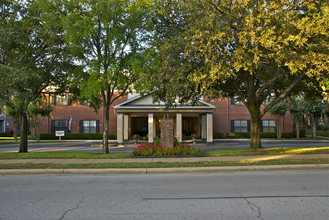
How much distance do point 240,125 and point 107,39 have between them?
25.7 metres

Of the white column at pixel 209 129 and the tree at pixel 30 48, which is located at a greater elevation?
the tree at pixel 30 48

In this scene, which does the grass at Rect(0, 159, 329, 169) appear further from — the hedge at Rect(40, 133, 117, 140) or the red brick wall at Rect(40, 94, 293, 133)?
the red brick wall at Rect(40, 94, 293, 133)

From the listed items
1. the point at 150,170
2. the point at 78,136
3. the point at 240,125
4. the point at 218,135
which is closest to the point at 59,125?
the point at 78,136

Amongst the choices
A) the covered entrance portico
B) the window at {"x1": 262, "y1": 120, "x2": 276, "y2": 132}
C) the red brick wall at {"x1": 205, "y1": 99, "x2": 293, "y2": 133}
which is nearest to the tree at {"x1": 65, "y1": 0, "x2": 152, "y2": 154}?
the covered entrance portico

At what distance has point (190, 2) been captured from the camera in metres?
12.5

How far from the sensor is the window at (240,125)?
117 feet

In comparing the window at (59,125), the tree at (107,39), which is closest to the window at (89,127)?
the window at (59,125)

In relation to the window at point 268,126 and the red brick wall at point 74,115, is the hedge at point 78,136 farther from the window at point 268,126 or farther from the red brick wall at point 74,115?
the window at point 268,126

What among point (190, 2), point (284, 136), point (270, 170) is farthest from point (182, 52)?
point (284, 136)

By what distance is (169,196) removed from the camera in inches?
258

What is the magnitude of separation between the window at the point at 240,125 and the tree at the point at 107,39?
2283cm

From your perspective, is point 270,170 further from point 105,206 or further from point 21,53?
point 21,53

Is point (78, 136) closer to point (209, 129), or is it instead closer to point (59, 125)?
point (59, 125)

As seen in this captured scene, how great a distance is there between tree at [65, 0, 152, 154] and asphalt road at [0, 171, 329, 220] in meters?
6.25
